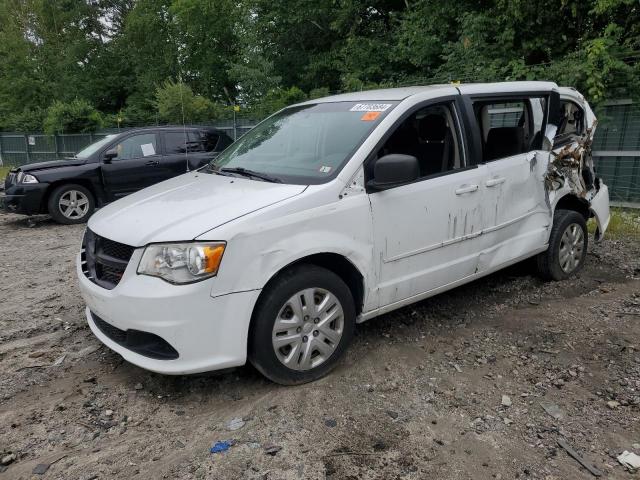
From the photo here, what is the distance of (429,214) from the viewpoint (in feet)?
11.6

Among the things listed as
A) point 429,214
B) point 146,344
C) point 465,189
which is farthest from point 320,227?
point 465,189

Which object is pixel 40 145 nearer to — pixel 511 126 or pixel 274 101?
pixel 274 101

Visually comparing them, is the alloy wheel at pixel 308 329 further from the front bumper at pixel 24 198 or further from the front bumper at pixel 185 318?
the front bumper at pixel 24 198

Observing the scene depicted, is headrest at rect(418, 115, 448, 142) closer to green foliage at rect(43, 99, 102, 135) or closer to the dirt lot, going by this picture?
the dirt lot

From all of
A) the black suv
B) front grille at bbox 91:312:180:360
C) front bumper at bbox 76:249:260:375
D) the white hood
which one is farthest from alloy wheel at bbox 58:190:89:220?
front bumper at bbox 76:249:260:375

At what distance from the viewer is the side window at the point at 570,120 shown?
193 inches

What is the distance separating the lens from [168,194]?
3475mm

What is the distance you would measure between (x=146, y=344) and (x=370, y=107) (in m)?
2.21

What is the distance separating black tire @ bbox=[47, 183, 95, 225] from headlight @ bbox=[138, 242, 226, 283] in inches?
265

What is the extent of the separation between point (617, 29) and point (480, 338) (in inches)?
311

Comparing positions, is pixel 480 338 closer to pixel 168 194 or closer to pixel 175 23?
pixel 168 194

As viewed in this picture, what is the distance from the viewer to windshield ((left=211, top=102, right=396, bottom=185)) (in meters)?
3.35

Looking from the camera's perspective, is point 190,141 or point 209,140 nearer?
point 190,141

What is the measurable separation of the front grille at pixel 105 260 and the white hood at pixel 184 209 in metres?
0.06
